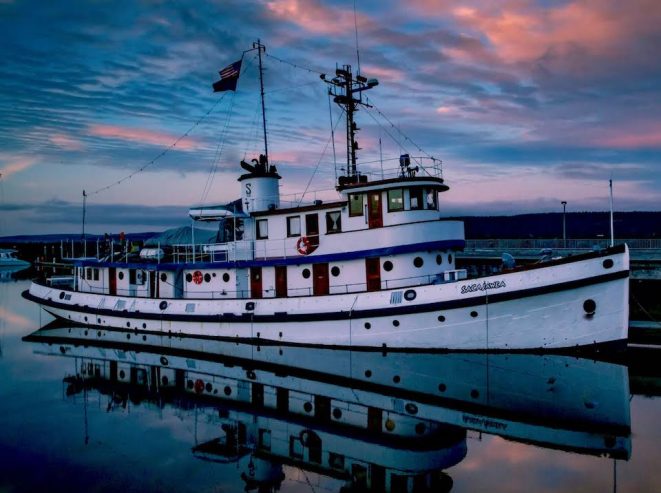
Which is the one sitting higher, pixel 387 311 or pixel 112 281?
pixel 112 281

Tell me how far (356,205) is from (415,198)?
2.26 metres

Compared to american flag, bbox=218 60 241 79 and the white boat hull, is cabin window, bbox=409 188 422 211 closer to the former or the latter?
the white boat hull

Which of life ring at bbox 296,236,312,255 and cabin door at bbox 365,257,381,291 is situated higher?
life ring at bbox 296,236,312,255

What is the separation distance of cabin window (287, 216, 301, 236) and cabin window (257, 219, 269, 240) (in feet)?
3.72

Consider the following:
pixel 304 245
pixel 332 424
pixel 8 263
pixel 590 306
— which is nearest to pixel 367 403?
A: pixel 332 424

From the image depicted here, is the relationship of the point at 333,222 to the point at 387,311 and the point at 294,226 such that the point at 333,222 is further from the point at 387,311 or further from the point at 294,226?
the point at 387,311

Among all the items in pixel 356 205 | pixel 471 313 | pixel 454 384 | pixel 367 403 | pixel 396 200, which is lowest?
pixel 367 403

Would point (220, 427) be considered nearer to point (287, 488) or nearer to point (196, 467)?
point (196, 467)

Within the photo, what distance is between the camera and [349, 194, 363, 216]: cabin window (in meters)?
21.0

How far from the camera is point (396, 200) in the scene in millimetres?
20422

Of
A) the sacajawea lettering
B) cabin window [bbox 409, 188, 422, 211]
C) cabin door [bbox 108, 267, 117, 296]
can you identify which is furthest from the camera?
cabin door [bbox 108, 267, 117, 296]

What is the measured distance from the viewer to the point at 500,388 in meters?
15.5

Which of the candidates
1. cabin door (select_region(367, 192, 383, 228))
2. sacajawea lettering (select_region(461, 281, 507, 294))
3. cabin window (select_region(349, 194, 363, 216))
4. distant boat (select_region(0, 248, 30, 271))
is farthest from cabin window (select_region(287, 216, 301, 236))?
distant boat (select_region(0, 248, 30, 271))

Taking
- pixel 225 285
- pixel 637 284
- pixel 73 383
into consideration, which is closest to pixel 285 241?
pixel 225 285
